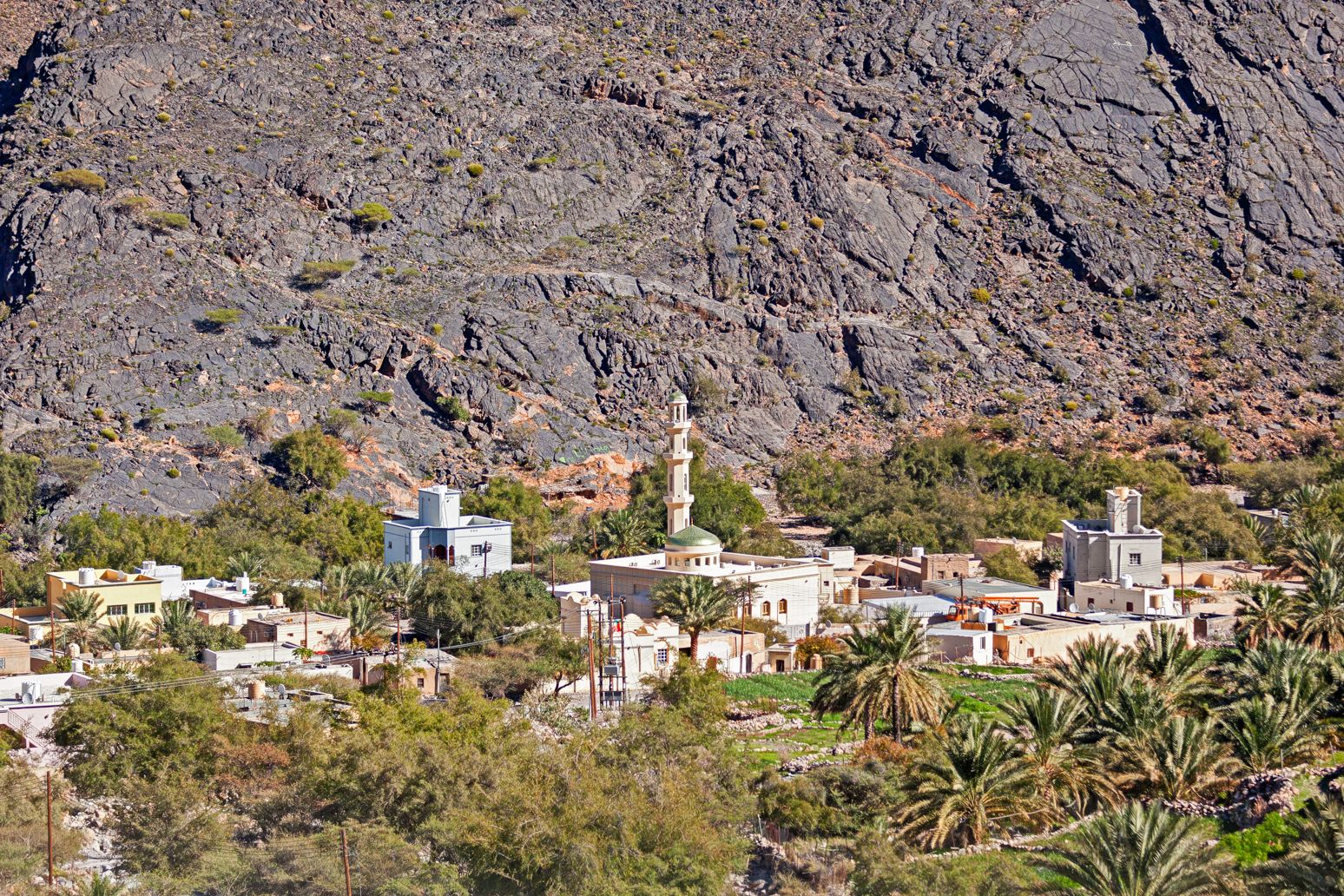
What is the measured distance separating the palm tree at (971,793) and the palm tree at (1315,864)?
29.4ft

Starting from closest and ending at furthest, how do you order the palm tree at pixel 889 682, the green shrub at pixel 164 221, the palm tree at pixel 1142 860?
1. the palm tree at pixel 1142 860
2. the palm tree at pixel 889 682
3. the green shrub at pixel 164 221

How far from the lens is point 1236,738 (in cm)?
3731

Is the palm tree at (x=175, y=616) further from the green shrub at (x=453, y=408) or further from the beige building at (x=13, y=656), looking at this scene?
the green shrub at (x=453, y=408)

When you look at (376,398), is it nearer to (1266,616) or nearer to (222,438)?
(222,438)

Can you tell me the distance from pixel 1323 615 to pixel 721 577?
68.2 feet

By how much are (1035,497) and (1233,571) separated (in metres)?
19.8

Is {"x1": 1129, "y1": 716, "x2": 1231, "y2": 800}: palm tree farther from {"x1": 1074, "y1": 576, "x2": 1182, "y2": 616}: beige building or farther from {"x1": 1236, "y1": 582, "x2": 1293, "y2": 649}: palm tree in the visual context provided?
{"x1": 1074, "y1": 576, "x2": 1182, "y2": 616}: beige building

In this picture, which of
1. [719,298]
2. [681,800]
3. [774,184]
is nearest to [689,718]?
[681,800]

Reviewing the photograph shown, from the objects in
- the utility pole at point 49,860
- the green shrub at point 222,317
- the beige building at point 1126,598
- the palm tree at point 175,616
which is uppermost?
the green shrub at point 222,317

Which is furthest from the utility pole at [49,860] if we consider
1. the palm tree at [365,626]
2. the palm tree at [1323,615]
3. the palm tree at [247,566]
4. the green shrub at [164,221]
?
the green shrub at [164,221]

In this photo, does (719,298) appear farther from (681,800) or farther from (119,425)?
(681,800)

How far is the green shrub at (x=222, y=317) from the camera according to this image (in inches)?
3588

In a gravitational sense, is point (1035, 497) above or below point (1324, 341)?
below

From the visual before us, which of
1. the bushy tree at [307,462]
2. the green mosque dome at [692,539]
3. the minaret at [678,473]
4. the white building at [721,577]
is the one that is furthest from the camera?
the bushy tree at [307,462]
